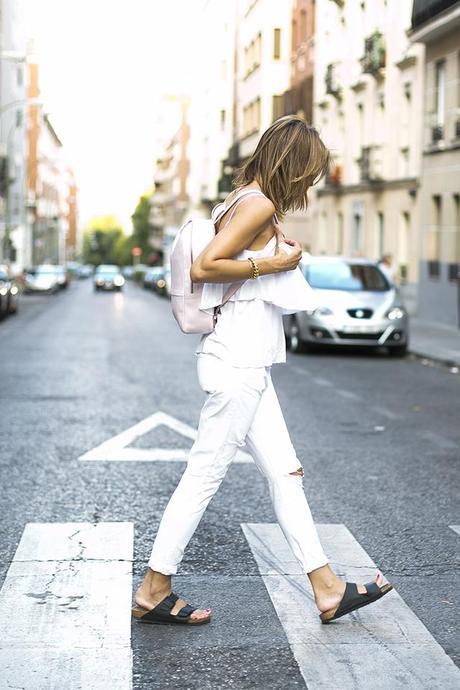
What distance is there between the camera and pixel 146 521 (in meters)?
6.81

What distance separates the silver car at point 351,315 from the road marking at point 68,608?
14.3 m

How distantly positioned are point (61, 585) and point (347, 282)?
663 inches

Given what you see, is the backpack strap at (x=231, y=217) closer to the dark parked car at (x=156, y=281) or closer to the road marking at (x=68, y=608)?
the road marking at (x=68, y=608)

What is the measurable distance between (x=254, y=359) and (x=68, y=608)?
4.01 ft

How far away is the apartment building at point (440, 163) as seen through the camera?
3189 cm

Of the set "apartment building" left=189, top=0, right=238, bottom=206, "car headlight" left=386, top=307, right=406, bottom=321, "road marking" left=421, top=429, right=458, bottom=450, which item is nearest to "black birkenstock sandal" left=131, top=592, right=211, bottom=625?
"road marking" left=421, top=429, right=458, bottom=450

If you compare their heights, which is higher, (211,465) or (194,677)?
(211,465)

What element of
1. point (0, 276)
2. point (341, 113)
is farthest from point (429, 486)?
point (341, 113)

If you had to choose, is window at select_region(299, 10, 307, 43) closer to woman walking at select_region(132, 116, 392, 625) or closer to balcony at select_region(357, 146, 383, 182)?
balcony at select_region(357, 146, 383, 182)

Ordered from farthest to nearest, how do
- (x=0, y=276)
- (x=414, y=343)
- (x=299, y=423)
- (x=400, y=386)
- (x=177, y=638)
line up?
(x=0, y=276), (x=414, y=343), (x=400, y=386), (x=299, y=423), (x=177, y=638)

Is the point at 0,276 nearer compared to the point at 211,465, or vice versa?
the point at 211,465

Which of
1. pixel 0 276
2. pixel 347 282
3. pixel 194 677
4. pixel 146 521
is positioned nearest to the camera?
pixel 194 677

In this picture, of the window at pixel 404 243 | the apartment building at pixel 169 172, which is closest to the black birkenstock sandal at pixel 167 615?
the window at pixel 404 243

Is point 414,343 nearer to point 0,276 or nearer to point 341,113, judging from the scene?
point 0,276
